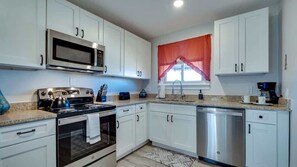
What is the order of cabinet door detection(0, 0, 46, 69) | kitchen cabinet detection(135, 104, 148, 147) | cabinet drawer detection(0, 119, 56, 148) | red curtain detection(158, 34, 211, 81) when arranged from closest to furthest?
cabinet drawer detection(0, 119, 56, 148)
cabinet door detection(0, 0, 46, 69)
kitchen cabinet detection(135, 104, 148, 147)
red curtain detection(158, 34, 211, 81)

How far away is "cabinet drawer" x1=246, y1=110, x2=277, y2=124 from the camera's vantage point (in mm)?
1886

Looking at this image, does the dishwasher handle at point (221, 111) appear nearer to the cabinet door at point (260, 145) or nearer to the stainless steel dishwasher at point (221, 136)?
the stainless steel dishwasher at point (221, 136)

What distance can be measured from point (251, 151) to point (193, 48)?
6.73ft

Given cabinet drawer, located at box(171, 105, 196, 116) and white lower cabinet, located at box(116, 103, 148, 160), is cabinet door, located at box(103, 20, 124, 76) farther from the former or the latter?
cabinet drawer, located at box(171, 105, 196, 116)

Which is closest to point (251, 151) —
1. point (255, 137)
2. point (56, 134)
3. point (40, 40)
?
point (255, 137)

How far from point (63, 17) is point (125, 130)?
6.21 ft

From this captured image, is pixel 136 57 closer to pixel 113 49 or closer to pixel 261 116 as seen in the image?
pixel 113 49

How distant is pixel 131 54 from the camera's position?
312cm

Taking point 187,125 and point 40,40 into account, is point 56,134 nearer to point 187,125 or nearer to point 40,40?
point 40,40

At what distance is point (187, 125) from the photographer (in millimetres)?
2602

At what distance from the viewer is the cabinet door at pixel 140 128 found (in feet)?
9.14

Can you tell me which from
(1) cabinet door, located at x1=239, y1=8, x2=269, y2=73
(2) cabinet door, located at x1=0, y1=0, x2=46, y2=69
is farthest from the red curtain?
(2) cabinet door, located at x1=0, y1=0, x2=46, y2=69

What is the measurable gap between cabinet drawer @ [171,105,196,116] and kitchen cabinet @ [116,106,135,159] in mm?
754

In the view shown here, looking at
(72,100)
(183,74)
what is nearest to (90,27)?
(72,100)
